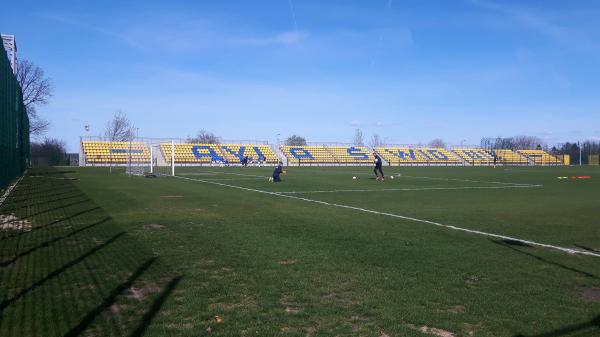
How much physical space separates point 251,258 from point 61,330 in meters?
3.50

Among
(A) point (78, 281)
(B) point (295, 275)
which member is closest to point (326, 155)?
(B) point (295, 275)

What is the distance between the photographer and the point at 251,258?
7.69 m

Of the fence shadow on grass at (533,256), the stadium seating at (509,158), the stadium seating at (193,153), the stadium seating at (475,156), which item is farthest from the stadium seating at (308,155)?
the fence shadow on grass at (533,256)

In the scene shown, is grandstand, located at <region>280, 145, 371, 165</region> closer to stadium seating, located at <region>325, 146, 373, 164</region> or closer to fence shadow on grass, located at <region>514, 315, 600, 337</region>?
stadium seating, located at <region>325, 146, 373, 164</region>

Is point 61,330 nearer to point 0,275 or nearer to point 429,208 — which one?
point 0,275

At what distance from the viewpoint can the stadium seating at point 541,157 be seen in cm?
8919

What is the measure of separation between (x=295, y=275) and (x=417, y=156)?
81.4m

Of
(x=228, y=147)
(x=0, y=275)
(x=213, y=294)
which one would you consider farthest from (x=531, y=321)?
(x=228, y=147)

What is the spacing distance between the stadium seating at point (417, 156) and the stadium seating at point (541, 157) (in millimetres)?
15817

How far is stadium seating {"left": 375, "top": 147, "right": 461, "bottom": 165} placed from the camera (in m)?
81.4

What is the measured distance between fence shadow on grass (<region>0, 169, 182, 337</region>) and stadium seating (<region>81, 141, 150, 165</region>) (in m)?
55.8

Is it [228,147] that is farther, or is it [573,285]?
[228,147]

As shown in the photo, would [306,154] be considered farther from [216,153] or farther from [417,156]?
[417,156]

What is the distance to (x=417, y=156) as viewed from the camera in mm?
85125
